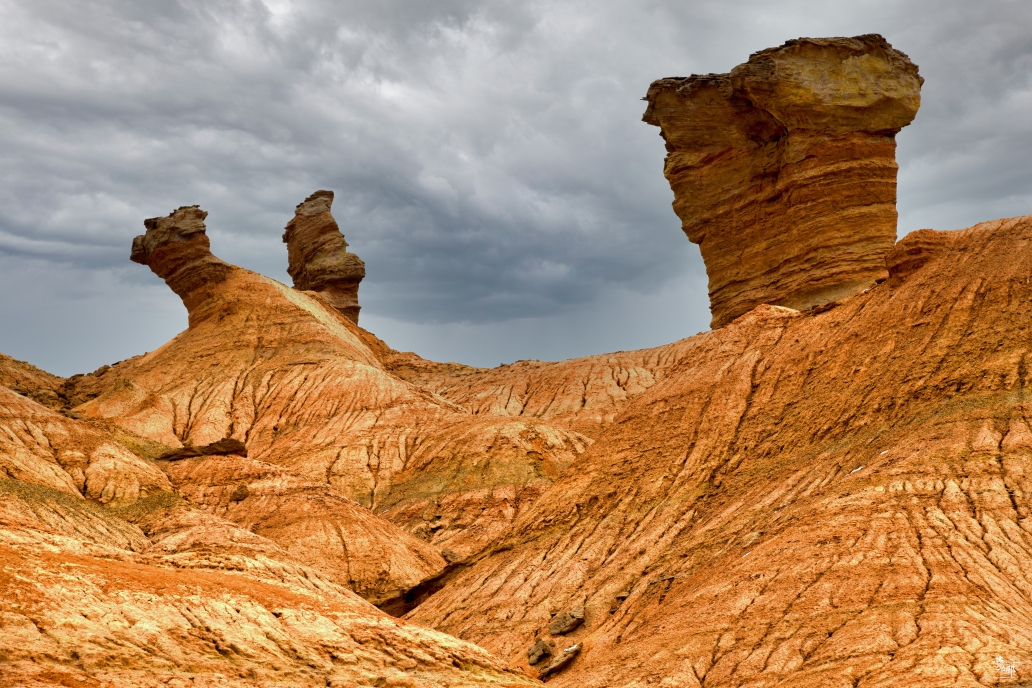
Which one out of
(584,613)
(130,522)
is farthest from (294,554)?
(584,613)

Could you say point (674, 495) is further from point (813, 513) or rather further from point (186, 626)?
point (186, 626)

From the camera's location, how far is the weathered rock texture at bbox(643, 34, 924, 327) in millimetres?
51656

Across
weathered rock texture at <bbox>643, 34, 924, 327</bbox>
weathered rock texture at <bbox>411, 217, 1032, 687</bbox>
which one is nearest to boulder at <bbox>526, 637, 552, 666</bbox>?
weathered rock texture at <bbox>411, 217, 1032, 687</bbox>

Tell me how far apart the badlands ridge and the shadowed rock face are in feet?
34.8

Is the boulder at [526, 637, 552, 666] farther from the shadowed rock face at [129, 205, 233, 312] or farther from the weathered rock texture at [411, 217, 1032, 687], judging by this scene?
the shadowed rock face at [129, 205, 233, 312]

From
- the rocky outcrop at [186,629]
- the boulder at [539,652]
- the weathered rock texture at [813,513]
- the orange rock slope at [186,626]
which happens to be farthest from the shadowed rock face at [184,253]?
the boulder at [539,652]

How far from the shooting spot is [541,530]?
29.6 meters

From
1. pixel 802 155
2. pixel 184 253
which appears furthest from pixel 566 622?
pixel 184 253

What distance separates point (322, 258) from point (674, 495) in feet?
200

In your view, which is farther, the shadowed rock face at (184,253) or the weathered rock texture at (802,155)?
the shadowed rock face at (184,253)

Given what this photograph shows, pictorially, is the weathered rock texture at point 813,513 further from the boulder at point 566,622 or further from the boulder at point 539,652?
the boulder at point 539,652

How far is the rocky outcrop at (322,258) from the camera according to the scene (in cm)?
8288

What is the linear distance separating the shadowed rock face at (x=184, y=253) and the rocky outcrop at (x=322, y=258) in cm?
1573

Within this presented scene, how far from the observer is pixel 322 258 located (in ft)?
276
